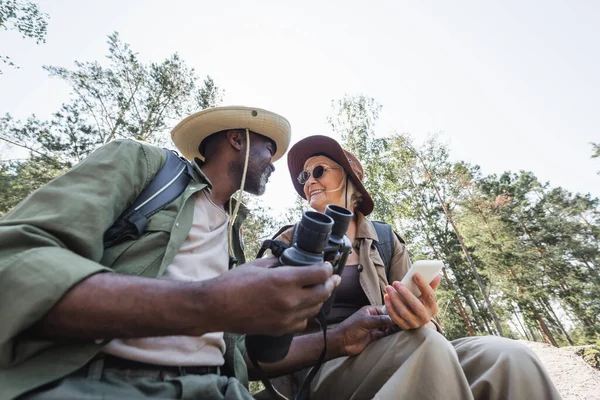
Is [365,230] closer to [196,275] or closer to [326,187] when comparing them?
[326,187]

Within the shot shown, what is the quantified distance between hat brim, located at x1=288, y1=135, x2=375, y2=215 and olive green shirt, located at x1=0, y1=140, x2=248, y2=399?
2.18 m

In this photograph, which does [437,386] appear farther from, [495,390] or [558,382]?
[558,382]

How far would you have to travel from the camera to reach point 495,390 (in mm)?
1515

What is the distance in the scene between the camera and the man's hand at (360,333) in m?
1.90

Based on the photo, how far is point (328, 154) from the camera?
11.4ft

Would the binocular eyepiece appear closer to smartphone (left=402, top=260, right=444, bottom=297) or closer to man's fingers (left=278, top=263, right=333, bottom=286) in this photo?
man's fingers (left=278, top=263, right=333, bottom=286)

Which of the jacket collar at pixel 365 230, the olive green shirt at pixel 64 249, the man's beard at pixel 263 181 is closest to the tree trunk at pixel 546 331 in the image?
the jacket collar at pixel 365 230

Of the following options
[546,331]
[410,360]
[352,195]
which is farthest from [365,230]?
[546,331]

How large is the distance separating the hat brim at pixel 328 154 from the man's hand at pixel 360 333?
1.56 m

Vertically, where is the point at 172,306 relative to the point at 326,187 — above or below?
below

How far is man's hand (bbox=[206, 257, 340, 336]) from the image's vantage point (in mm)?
845

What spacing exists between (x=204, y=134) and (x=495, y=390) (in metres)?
2.79

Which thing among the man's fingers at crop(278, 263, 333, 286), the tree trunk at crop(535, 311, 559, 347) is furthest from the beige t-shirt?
the tree trunk at crop(535, 311, 559, 347)

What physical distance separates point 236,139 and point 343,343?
188 cm
